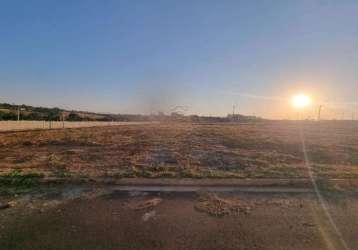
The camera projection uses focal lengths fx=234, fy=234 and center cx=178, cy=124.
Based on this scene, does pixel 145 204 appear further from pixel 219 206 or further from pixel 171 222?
pixel 219 206

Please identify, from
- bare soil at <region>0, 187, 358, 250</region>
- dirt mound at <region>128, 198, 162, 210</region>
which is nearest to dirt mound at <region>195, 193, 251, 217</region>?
bare soil at <region>0, 187, 358, 250</region>

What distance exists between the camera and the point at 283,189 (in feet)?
16.5

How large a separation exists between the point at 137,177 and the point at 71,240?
9.24 ft

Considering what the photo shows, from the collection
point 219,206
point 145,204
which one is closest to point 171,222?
point 145,204

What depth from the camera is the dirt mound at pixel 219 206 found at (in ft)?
12.6

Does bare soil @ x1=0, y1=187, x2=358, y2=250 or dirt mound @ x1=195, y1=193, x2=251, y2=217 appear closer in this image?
bare soil @ x1=0, y1=187, x2=358, y2=250

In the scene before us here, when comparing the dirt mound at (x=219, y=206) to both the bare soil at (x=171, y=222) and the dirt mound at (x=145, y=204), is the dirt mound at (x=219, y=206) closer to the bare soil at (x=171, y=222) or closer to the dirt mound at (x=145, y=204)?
the bare soil at (x=171, y=222)

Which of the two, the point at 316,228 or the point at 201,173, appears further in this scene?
the point at 201,173

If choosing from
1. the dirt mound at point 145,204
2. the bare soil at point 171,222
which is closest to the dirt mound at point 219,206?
the bare soil at point 171,222

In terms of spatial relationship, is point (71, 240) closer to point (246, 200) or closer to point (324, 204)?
point (246, 200)

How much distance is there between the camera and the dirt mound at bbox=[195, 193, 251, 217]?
3.83 m

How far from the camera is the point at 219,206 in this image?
4.04 meters

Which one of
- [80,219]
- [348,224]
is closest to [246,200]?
[348,224]

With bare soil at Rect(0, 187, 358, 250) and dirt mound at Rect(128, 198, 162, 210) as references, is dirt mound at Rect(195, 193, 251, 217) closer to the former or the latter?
bare soil at Rect(0, 187, 358, 250)
